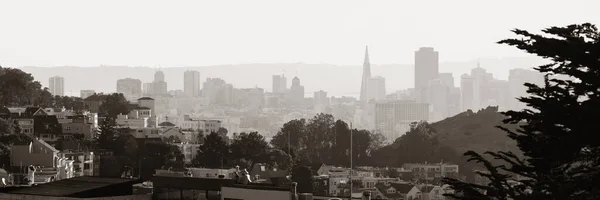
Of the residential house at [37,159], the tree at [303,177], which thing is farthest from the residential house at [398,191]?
the residential house at [37,159]

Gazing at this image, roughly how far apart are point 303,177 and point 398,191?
16.8 ft

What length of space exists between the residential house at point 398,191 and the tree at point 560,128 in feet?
185

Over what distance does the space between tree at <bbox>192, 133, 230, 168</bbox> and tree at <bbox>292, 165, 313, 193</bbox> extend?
21.2 feet

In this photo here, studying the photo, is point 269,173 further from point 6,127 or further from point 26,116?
point 26,116

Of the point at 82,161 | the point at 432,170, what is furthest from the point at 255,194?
the point at 432,170

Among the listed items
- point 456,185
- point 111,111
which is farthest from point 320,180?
point 456,185

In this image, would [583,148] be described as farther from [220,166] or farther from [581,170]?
[220,166]

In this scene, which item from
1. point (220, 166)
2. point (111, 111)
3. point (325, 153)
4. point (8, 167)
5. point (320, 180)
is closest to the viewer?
point (8, 167)

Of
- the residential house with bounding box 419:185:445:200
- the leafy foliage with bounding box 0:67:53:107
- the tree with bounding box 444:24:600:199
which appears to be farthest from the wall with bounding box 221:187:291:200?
the leafy foliage with bounding box 0:67:53:107

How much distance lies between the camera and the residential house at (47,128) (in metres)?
87.6

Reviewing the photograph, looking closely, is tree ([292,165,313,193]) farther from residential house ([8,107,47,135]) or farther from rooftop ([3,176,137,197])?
rooftop ([3,176,137,197])

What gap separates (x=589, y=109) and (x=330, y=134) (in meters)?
93.1

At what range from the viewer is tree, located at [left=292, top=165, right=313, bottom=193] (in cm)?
7212

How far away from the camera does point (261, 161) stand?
8531 centimetres
